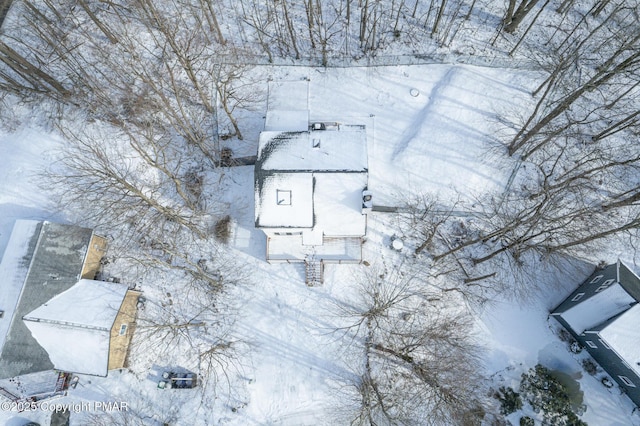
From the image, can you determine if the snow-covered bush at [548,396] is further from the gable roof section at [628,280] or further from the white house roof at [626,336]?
the gable roof section at [628,280]

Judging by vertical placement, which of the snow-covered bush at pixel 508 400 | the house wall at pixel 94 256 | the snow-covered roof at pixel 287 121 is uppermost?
the snow-covered roof at pixel 287 121

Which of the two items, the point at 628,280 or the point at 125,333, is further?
the point at 125,333

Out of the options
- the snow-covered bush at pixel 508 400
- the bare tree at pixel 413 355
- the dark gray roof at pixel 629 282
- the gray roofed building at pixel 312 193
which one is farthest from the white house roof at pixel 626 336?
the gray roofed building at pixel 312 193

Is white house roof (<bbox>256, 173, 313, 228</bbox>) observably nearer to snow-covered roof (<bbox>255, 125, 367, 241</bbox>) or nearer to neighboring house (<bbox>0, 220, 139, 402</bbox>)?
snow-covered roof (<bbox>255, 125, 367, 241</bbox>)

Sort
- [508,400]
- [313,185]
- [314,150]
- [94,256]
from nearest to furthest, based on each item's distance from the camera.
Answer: [313,185]
[314,150]
[508,400]
[94,256]

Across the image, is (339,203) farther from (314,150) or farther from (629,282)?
(629,282)

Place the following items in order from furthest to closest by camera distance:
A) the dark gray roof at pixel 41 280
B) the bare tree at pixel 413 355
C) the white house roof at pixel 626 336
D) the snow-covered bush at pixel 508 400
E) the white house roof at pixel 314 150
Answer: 1. the snow-covered bush at pixel 508 400
2. the bare tree at pixel 413 355
3. the white house roof at pixel 314 150
4. the dark gray roof at pixel 41 280
5. the white house roof at pixel 626 336

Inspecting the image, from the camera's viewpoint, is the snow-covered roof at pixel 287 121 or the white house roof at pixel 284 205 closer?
the white house roof at pixel 284 205

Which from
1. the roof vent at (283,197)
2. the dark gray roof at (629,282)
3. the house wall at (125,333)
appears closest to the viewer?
the dark gray roof at (629,282)

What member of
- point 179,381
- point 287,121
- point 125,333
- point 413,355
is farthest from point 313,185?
point 125,333
